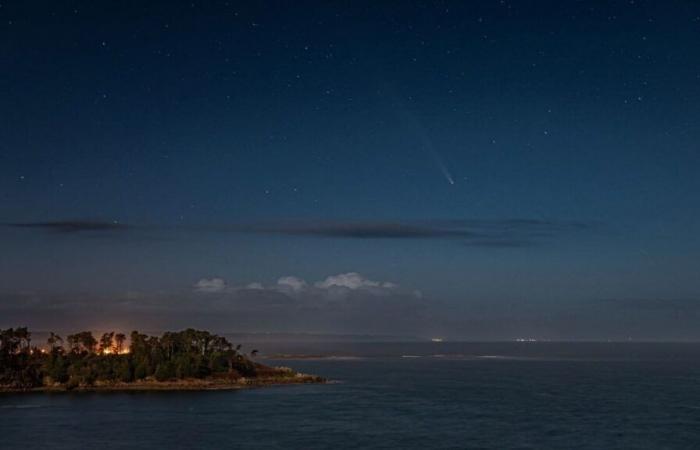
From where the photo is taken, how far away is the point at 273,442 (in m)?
101

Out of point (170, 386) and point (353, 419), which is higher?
point (170, 386)

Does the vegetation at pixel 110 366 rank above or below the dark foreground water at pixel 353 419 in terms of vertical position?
above

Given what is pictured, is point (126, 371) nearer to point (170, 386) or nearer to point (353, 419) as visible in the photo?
point (170, 386)

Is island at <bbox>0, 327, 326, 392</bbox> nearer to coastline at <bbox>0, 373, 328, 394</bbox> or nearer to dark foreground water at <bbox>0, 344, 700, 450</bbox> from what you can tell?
coastline at <bbox>0, 373, 328, 394</bbox>

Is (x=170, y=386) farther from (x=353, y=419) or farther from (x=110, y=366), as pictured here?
(x=353, y=419)

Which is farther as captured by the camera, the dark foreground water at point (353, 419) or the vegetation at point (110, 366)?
the vegetation at point (110, 366)

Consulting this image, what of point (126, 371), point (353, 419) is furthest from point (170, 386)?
point (353, 419)

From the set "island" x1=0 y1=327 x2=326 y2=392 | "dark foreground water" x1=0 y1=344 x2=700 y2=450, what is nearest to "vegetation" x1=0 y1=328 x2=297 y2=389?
"island" x1=0 y1=327 x2=326 y2=392

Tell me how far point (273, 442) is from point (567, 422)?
53.2m

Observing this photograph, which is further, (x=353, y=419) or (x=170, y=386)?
(x=170, y=386)

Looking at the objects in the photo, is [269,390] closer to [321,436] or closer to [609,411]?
[321,436]

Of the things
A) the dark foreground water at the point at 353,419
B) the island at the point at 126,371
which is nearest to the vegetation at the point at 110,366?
the island at the point at 126,371

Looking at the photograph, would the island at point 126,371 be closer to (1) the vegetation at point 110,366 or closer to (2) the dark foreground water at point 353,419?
(1) the vegetation at point 110,366

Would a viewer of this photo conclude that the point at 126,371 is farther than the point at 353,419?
Yes
